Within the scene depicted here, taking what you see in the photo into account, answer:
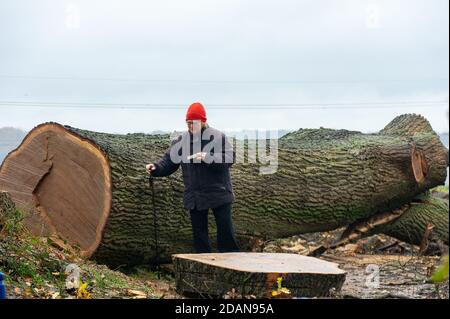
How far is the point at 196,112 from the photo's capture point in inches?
323

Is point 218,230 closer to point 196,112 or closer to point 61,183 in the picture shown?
point 196,112

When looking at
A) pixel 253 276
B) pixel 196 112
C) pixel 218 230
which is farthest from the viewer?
pixel 218 230

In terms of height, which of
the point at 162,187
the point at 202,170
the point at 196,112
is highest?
the point at 196,112

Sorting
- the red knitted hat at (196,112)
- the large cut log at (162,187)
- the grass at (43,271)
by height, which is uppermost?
the red knitted hat at (196,112)

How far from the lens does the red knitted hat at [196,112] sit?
8.19 m

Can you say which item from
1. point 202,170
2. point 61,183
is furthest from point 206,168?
point 61,183

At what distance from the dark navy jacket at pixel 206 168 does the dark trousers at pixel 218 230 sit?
0.50 feet

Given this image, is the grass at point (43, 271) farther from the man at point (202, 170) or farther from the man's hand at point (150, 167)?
the man's hand at point (150, 167)

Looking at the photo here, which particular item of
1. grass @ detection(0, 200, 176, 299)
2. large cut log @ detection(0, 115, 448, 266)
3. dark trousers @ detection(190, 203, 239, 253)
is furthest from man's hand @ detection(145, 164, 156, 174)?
grass @ detection(0, 200, 176, 299)

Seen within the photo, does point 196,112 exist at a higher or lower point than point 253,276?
higher

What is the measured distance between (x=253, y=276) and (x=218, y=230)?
2.33m

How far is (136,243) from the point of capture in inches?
345

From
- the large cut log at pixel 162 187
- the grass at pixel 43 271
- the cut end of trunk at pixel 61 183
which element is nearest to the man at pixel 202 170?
the large cut log at pixel 162 187

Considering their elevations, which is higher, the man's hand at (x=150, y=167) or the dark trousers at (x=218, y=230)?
the man's hand at (x=150, y=167)
